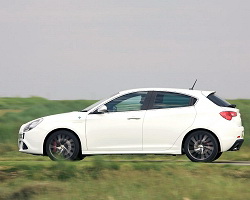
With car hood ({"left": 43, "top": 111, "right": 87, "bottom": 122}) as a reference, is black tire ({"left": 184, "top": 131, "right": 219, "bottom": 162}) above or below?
below

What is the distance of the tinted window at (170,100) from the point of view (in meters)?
17.3

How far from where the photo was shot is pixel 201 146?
1705cm

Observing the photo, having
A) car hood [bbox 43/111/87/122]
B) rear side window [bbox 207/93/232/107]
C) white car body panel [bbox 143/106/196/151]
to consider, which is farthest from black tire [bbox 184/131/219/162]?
car hood [bbox 43/111/87/122]

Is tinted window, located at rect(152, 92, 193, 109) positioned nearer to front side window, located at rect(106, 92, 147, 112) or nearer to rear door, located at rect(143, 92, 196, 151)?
rear door, located at rect(143, 92, 196, 151)

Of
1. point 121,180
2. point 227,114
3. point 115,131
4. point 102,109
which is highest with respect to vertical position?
point 102,109

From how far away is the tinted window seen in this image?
17266 mm

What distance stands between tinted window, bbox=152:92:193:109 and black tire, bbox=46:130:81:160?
182 cm

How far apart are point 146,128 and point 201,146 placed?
3.88 feet

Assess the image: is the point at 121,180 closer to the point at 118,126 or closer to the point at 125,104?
the point at 118,126

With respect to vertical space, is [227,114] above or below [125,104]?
below

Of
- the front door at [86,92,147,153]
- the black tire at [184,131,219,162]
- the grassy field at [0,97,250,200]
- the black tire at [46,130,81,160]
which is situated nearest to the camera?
the grassy field at [0,97,250,200]

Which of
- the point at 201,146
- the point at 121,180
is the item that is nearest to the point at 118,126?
the point at 201,146

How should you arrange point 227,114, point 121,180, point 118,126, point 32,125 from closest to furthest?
point 121,180 → point 227,114 → point 118,126 → point 32,125

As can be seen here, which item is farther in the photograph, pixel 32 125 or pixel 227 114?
pixel 32 125
